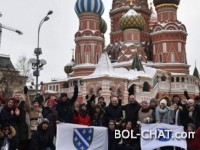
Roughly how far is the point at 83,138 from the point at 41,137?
1.14 m

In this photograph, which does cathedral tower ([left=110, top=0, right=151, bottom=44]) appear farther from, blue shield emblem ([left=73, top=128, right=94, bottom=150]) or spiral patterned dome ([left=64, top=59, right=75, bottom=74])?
blue shield emblem ([left=73, top=128, right=94, bottom=150])

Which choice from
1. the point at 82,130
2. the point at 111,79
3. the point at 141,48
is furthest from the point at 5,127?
the point at 141,48

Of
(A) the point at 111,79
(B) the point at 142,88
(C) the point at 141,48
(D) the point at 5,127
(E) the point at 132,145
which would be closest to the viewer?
(D) the point at 5,127

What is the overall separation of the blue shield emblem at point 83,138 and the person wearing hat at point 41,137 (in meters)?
0.79

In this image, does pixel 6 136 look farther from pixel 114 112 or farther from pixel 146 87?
pixel 146 87

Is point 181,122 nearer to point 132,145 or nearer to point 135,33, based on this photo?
point 132,145

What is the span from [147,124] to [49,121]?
2240 mm

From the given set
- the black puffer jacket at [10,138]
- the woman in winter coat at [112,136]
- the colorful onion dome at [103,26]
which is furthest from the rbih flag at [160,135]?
the colorful onion dome at [103,26]

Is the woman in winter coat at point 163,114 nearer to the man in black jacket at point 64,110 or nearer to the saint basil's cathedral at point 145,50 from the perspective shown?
the man in black jacket at point 64,110

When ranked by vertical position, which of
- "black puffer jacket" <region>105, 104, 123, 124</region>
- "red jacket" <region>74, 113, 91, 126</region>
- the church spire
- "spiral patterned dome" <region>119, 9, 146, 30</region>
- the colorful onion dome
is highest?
the colorful onion dome

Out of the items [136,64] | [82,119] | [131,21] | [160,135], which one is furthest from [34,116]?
[131,21]

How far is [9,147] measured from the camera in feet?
25.3

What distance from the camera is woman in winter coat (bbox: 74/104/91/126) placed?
8844 mm

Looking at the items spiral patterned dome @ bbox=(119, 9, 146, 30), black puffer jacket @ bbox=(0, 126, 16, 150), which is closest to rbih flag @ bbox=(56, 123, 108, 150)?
black puffer jacket @ bbox=(0, 126, 16, 150)
